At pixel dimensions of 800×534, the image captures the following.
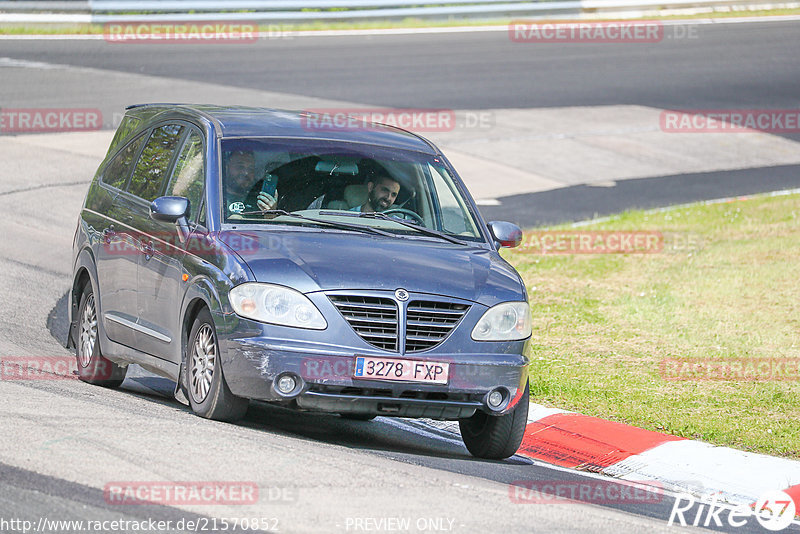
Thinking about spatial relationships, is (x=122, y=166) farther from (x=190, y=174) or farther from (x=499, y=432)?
(x=499, y=432)

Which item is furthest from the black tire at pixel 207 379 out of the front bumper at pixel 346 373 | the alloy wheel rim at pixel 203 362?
the front bumper at pixel 346 373

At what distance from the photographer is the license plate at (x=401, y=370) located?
684cm

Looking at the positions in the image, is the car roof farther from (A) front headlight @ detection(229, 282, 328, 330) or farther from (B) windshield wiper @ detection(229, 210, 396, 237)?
(A) front headlight @ detection(229, 282, 328, 330)

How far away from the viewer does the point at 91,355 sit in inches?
342

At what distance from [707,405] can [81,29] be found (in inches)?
824

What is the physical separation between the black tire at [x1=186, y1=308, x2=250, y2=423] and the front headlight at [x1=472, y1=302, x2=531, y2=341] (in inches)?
53.3

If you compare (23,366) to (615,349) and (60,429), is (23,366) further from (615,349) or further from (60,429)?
(615,349)

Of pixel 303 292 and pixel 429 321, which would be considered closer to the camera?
pixel 303 292

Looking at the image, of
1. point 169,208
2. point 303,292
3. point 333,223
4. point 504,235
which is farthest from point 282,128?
point 303,292

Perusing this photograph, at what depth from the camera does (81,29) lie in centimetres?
2730

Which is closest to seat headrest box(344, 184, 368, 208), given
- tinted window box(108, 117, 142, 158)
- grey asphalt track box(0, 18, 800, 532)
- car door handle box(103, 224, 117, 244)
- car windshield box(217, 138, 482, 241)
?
car windshield box(217, 138, 482, 241)

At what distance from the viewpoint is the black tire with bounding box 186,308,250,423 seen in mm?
7027

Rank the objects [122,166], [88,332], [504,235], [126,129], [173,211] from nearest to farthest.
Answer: [173,211]
[504,235]
[88,332]
[122,166]
[126,129]

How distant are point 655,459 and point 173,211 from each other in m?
3.31
